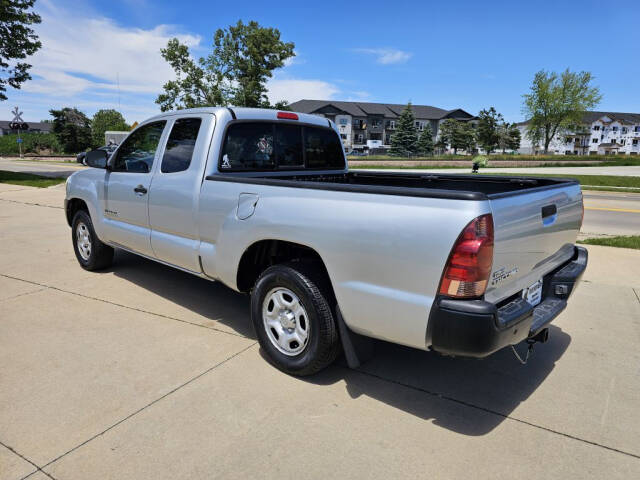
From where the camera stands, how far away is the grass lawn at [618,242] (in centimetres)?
770

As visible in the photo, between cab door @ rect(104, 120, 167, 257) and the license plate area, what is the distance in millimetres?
3295

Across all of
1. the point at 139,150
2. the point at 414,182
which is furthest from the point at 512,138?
the point at 139,150

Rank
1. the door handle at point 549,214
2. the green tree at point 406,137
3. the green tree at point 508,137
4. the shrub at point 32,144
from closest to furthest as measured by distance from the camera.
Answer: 1. the door handle at point 549,214
2. the shrub at point 32,144
3. the green tree at point 406,137
4. the green tree at point 508,137

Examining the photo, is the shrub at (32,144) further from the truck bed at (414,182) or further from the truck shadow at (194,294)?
the truck bed at (414,182)

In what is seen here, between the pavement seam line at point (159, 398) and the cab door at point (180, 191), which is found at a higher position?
the cab door at point (180, 191)

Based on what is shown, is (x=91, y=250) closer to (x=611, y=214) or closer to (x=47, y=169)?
(x=611, y=214)

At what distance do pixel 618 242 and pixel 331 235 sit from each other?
730 centimetres

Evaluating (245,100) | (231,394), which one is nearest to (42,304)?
(231,394)

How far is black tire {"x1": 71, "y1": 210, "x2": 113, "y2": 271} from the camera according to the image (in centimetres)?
544

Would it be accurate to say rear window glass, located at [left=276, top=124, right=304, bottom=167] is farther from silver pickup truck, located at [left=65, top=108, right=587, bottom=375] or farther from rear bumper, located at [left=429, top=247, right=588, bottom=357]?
rear bumper, located at [left=429, top=247, right=588, bottom=357]

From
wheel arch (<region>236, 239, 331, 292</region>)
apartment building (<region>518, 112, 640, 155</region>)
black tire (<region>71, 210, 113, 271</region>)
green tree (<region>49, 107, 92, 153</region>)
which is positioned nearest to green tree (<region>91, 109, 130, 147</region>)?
green tree (<region>49, 107, 92, 153</region>)

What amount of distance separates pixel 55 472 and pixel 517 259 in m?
2.70

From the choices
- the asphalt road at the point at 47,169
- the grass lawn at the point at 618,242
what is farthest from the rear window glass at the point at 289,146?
the asphalt road at the point at 47,169

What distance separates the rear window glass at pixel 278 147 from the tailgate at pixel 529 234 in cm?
231
